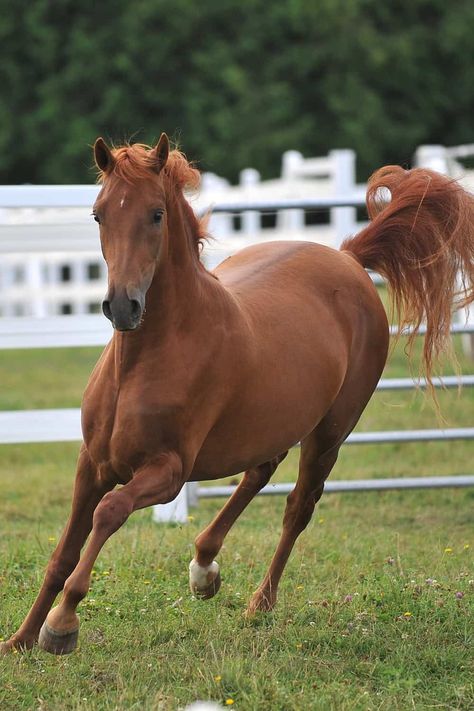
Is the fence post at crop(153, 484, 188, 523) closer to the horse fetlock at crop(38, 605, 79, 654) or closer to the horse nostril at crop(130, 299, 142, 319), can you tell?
the horse fetlock at crop(38, 605, 79, 654)

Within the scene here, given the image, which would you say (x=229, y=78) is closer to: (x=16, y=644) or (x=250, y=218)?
(x=250, y=218)

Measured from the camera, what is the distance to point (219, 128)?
1059 inches

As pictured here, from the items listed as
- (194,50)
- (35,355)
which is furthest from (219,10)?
(35,355)

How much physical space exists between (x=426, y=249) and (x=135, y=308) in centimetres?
236

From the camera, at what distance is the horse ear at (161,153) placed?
4.25m

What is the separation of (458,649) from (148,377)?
1.61m

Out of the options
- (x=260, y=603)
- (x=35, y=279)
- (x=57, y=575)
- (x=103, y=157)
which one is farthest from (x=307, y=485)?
(x=35, y=279)

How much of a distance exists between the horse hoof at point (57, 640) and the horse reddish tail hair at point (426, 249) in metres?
2.33

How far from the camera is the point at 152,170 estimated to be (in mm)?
4250

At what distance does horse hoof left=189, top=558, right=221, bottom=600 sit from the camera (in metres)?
5.17

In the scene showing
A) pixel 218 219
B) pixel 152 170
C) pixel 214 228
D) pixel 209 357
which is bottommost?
pixel 218 219

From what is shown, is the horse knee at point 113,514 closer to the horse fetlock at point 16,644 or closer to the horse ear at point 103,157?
the horse fetlock at point 16,644

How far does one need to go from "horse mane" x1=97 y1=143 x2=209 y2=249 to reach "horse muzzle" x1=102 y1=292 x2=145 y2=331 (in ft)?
1.47

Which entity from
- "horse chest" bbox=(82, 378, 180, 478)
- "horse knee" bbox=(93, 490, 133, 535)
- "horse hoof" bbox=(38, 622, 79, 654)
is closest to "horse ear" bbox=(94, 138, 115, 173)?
"horse chest" bbox=(82, 378, 180, 478)
